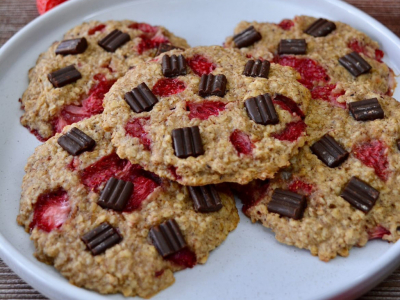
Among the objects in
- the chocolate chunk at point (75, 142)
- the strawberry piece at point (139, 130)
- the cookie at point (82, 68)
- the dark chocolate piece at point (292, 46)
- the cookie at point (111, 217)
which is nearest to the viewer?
the cookie at point (111, 217)

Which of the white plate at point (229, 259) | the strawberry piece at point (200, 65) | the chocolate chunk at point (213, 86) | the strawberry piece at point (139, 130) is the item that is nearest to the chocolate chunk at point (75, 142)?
the strawberry piece at point (139, 130)

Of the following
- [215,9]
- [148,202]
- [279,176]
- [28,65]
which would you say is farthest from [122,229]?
[215,9]

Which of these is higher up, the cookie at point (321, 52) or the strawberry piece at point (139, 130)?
the strawberry piece at point (139, 130)

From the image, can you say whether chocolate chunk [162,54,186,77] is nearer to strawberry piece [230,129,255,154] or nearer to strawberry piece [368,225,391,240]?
strawberry piece [230,129,255,154]

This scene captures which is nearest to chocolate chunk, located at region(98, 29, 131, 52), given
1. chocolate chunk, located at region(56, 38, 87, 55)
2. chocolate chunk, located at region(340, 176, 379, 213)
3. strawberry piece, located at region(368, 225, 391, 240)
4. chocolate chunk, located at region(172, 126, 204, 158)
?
chocolate chunk, located at region(56, 38, 87, 55)

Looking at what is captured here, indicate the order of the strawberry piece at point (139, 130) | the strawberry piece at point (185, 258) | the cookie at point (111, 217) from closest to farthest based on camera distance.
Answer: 1. the cookie at point (111, 217)
2. the strawberry piece at point (185, 258)
3. the strawberry piece at point (139, 130)

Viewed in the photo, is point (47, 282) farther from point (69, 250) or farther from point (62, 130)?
point (62, 130)

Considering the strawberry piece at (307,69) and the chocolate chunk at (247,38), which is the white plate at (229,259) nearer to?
the strawberry piece at (307,69)
